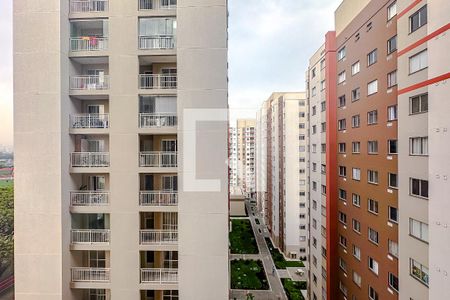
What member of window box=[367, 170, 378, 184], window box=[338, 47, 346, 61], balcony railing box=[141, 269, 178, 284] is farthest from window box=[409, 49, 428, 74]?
balcony railing box=[141, 269, 178, 284]

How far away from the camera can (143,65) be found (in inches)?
390

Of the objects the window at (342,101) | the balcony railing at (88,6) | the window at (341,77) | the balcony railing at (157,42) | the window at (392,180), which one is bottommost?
the window at (392,180)

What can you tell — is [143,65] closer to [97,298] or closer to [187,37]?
[187,37]

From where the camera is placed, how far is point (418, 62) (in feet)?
30.6

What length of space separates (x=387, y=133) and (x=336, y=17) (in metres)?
9.35

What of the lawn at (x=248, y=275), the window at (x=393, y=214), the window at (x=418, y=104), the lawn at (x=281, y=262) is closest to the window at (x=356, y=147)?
the window at (x=393, y=214)

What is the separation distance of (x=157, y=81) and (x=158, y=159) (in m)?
2.96

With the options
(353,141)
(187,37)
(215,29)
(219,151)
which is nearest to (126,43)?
(187,37)

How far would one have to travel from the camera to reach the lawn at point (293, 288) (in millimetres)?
23941

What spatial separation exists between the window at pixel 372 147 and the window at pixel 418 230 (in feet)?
13.7

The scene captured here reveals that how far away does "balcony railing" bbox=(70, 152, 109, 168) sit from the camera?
9.34 m

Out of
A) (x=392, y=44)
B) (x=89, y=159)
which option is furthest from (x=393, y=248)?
(x=89, y=159)

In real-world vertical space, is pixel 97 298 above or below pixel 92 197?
below

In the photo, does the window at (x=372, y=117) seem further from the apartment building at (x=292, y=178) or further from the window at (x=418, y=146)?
the apartment building at (x=292, y=178)
